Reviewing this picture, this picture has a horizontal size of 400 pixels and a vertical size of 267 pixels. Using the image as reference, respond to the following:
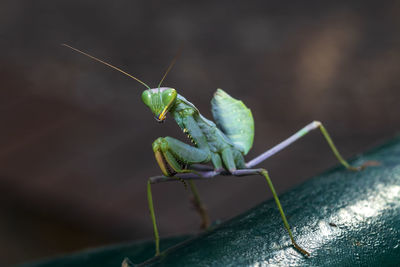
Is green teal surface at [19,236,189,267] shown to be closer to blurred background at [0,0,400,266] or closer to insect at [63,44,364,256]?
insect at [63,44,364,256]

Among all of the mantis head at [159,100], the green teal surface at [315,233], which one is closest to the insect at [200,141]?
the mantis head at [159,100]

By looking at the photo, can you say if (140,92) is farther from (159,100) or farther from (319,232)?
(319,232)

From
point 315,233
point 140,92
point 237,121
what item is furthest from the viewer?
point 140,92

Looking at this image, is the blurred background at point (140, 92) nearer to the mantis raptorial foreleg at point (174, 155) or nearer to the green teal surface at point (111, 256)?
the mantis raptorial foreleg at point (174, 155)

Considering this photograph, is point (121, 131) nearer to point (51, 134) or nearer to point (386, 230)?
point (51, 134)

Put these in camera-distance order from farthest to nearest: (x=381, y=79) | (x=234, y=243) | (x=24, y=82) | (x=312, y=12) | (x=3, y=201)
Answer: (x=312, y=12) < (x=381, y=79) < (x=24, y=82) < (x=3, y=201) < (x=234, y=243)

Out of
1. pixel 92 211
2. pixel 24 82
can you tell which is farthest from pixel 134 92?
pixel 92 211

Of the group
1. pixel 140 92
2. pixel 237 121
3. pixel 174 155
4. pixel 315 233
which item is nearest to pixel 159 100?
pixel 174 155
